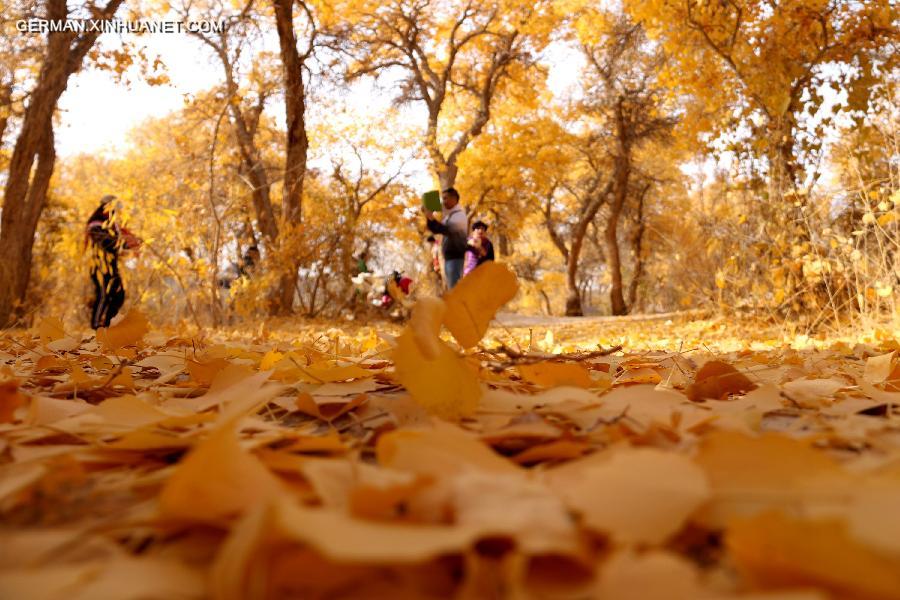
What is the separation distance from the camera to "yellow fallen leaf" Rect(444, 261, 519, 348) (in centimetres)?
64

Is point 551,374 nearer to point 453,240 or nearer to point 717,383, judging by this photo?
point 717,383

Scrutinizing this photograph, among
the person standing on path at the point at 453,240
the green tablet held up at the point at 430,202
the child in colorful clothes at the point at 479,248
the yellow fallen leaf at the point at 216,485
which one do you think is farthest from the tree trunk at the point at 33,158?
the yellow fallen leaf at the point at 216,485

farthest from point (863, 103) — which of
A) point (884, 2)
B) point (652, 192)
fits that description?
point (652, 192)

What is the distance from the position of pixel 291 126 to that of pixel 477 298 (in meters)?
7.59

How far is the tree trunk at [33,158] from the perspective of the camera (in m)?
5.66

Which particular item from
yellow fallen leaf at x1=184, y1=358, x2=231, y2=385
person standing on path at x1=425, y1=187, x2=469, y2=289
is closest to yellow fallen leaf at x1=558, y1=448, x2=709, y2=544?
yellow fallen leaf at x1=184, y1=358, x2=231, y2=385

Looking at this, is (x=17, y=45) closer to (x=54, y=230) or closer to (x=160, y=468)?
(x=54, y=230)

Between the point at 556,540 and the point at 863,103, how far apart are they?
17.9ft

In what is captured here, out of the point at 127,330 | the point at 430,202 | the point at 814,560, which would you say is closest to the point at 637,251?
the point at 430,202

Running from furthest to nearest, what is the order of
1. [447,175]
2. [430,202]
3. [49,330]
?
[447,175], [430,202], [49,330]

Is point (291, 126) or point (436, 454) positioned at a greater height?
point (291, 126)

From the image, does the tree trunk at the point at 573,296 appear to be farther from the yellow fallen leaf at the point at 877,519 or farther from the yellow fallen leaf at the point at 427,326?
the yellow fallen leaf at the point at 877,519

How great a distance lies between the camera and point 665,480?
0.33 metres

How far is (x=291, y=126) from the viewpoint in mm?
7660
